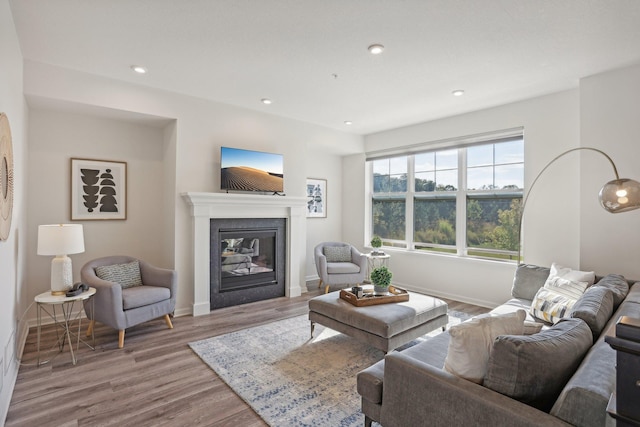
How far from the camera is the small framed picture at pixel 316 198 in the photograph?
6.19 m

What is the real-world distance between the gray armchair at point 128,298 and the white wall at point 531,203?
3.73 m

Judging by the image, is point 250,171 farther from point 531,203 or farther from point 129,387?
point 531,203

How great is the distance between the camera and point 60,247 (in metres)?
2.95

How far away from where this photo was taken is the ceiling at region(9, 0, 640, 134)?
235 cm

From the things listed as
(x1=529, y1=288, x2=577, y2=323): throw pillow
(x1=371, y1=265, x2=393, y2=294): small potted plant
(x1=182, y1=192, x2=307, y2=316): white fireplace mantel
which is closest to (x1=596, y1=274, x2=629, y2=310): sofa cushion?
(x1=529, y1=288, x2=577, y2=323): throw pillow

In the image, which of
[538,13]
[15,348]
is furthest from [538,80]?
[15,348]

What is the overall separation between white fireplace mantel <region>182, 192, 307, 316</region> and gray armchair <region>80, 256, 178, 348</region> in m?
0.48

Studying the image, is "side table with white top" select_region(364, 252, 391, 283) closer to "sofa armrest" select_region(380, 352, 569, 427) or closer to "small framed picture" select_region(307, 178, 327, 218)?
"small framed picture" select_region(307, 178, 327, 218)

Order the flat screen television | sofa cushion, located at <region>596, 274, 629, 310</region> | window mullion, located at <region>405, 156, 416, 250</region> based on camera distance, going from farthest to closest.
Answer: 1. window mullion, located at <region>405, 156, 416, 250</region>
2. the flat screen television
3. sofa cushion, located at <region>596, 274, 629, 310</region>

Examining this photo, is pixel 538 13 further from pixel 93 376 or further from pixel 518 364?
pixel 93 376

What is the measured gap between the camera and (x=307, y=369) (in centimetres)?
281

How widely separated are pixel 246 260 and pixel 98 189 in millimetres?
2084

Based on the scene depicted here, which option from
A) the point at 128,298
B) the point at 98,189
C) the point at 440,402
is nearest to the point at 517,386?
the point at 440,402

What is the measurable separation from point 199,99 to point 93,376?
10.7 ft
